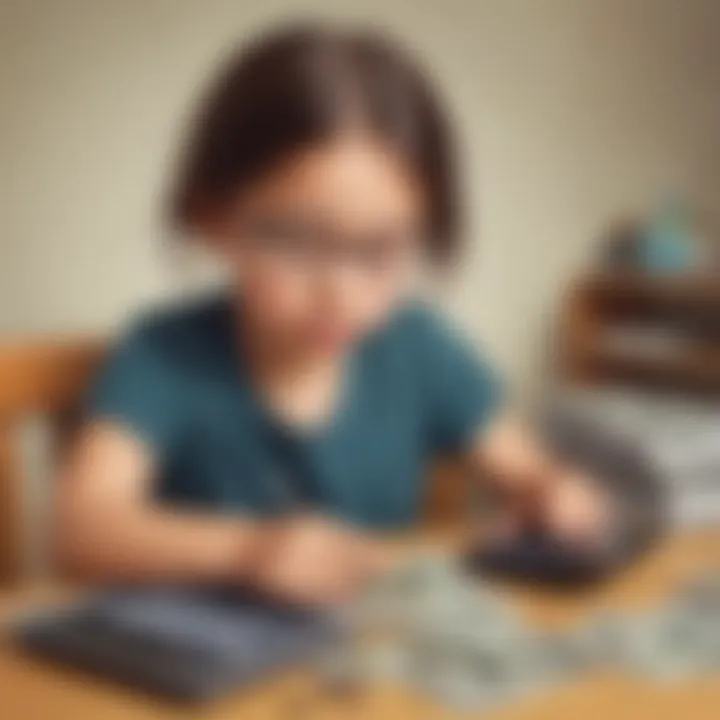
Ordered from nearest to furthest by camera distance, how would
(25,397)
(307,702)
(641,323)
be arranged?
(307,702), (25,397), (641,323)

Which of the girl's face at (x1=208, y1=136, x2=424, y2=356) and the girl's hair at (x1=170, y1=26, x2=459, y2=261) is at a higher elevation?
the girl's hair at (x1=170, y1=26, x2=459, y2=261)

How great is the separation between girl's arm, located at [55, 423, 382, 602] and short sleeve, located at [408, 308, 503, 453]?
4.5 inches

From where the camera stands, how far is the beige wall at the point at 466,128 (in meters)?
0.60

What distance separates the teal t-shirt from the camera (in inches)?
24.5

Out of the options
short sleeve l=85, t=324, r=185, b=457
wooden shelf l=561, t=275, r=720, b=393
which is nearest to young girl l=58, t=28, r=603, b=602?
short sleeve l=85, t=324, r=185, b=457

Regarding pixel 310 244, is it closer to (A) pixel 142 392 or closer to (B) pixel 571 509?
(A) pixel 142 392

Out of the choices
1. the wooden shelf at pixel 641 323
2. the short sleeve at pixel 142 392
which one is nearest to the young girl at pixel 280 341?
the short sleeve at pixel 142 392

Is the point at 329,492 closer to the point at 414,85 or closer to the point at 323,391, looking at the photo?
the point at 323,391

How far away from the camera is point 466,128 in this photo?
0.67 meters

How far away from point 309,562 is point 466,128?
23 centimetres

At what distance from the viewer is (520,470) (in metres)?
0.70

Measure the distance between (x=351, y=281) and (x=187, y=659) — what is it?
0.58 ft

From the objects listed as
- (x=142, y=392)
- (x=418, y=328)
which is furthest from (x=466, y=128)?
(x=142, y=392)

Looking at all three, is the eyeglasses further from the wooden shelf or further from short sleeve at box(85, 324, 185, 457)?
the wooden shelf
